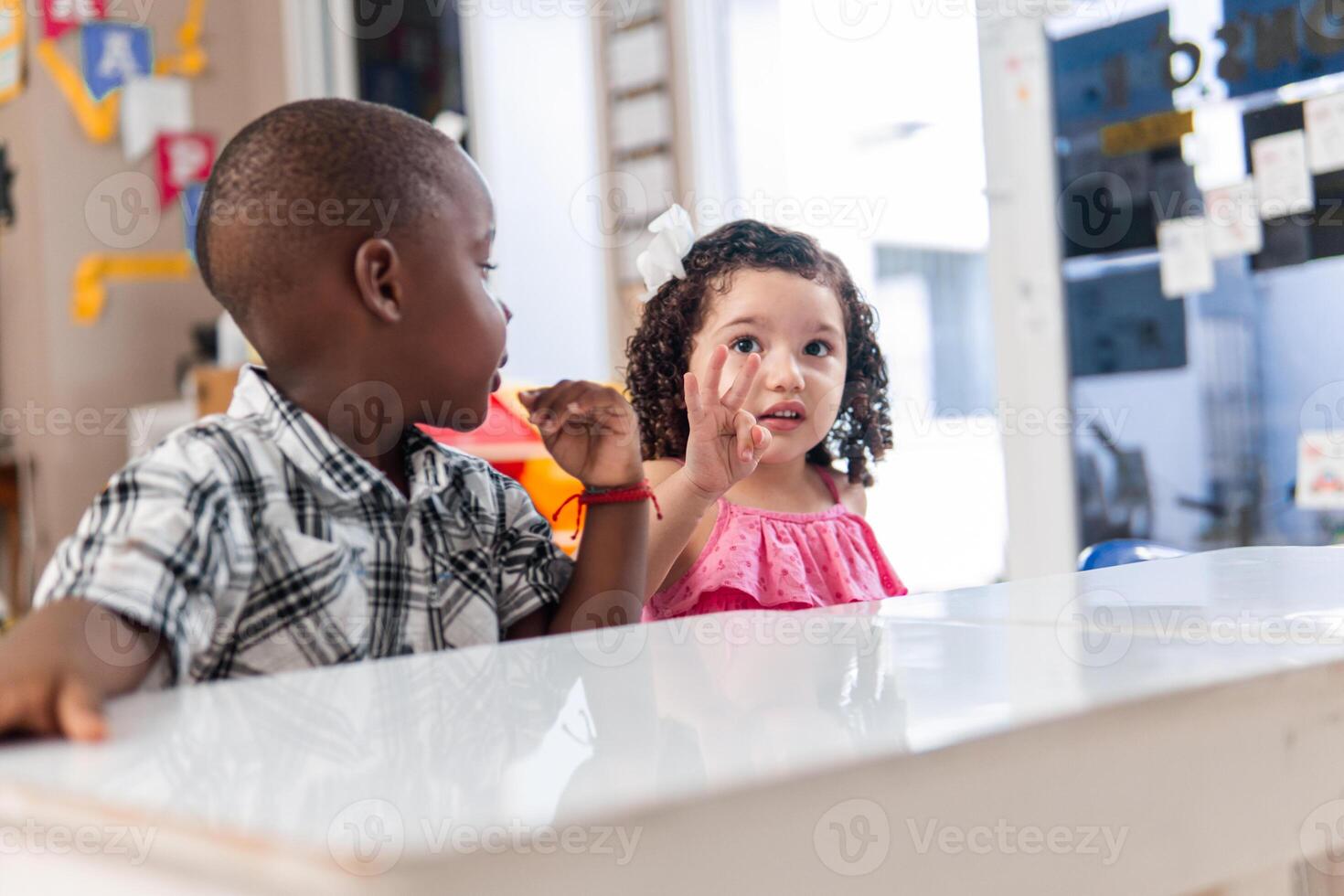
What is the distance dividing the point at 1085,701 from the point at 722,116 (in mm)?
3004

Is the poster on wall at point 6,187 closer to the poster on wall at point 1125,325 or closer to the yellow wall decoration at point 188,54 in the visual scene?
the yellow wall decoration at point 188,54

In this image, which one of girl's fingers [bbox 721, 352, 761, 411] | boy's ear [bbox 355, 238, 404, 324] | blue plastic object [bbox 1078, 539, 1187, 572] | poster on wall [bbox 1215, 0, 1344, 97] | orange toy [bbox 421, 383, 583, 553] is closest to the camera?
boy's ear [bbox 355, 238, 404, 324]

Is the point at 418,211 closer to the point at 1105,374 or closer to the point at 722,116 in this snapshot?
the point at 1105,374

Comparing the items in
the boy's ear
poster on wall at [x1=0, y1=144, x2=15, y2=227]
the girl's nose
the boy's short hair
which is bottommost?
the girl's nose

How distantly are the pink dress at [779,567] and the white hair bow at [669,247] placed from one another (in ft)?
0.73

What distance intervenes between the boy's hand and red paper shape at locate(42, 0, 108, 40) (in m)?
3.83

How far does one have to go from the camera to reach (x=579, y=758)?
363mm

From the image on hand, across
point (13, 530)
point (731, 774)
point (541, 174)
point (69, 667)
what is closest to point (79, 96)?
point (13, 530)

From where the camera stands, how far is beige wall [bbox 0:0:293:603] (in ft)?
13.5

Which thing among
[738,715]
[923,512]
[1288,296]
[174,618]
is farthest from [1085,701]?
[923,512]

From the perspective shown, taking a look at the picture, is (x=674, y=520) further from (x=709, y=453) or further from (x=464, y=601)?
(x=464, y=601)

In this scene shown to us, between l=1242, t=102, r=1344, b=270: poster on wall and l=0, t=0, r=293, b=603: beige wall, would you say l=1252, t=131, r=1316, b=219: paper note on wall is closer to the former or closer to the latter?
l=1242, t=102, r=1344, b=270: poster on wall

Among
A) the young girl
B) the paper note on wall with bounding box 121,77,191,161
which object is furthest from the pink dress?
the paper note on wall with bounding box 121,77,191,161

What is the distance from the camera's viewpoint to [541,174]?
3.68 meters
